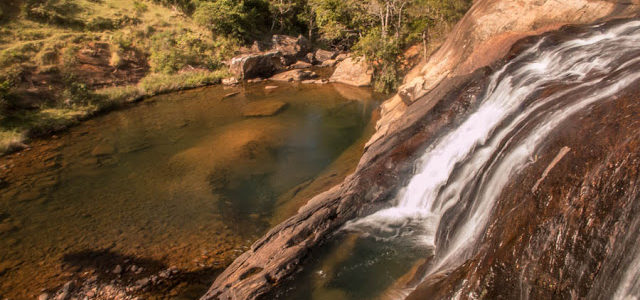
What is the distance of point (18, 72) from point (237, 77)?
14.1m

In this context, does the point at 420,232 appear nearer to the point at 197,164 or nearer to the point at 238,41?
the point at 197,164

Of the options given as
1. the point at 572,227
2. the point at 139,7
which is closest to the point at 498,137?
the point at 572,227

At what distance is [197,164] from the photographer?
51.3 ft

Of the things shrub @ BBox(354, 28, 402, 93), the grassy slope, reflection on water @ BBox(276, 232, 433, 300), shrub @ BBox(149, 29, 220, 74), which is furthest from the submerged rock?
reflection on water @ BBox(276, 232, 433, 300)

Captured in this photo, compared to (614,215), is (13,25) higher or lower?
higher

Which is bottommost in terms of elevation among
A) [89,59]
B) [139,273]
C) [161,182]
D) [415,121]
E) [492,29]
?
[139,273]

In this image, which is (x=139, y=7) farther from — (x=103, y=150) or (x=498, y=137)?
(x=498, y=137)

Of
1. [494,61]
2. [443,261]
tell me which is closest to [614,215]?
[443,261]

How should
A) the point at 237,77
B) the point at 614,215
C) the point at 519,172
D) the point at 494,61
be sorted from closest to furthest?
the point at 614,215 < the point at 519,172 < the point at 494,61 < the point at 237,77

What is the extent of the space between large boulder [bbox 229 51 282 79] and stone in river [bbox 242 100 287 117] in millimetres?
7213

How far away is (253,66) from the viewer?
101 ft

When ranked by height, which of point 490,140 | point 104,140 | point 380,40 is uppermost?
point 380,40

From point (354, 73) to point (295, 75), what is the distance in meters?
5.03

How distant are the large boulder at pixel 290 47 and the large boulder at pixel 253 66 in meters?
2.44
